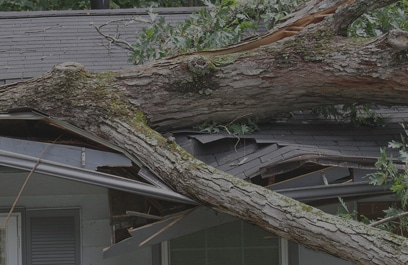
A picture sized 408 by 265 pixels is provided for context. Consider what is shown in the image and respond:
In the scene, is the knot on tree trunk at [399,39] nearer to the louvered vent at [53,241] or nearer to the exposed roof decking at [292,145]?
the exposed roof decking at [292,145]

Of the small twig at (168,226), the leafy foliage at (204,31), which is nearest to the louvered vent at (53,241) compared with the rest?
the small twig at (168,226)

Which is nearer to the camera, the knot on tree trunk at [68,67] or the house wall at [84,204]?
the knot on tree trunk at [68,67]

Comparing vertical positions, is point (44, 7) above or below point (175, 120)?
above

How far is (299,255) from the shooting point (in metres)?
7.27

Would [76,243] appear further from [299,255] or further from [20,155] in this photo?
[299,255]

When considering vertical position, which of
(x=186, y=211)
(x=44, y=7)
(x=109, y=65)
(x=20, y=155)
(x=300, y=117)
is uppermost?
(x=44, y=7)

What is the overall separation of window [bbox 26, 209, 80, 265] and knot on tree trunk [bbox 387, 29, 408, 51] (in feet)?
9.51

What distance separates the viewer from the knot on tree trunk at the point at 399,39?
628 cm

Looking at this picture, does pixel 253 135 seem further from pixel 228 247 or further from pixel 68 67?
pixel 68 67

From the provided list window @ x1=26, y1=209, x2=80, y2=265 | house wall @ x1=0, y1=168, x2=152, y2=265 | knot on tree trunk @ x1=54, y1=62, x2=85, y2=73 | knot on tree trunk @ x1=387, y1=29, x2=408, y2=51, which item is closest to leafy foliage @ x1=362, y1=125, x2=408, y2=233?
knot on tree trunk @ x1=387, y1=29, x2=408, y2=51

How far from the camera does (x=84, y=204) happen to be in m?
7.18

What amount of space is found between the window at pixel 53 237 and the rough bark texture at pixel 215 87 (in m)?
1.02

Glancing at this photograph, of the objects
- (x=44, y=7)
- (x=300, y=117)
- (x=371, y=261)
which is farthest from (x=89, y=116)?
(x=44, y=7)

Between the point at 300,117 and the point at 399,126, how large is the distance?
2.68 ft
